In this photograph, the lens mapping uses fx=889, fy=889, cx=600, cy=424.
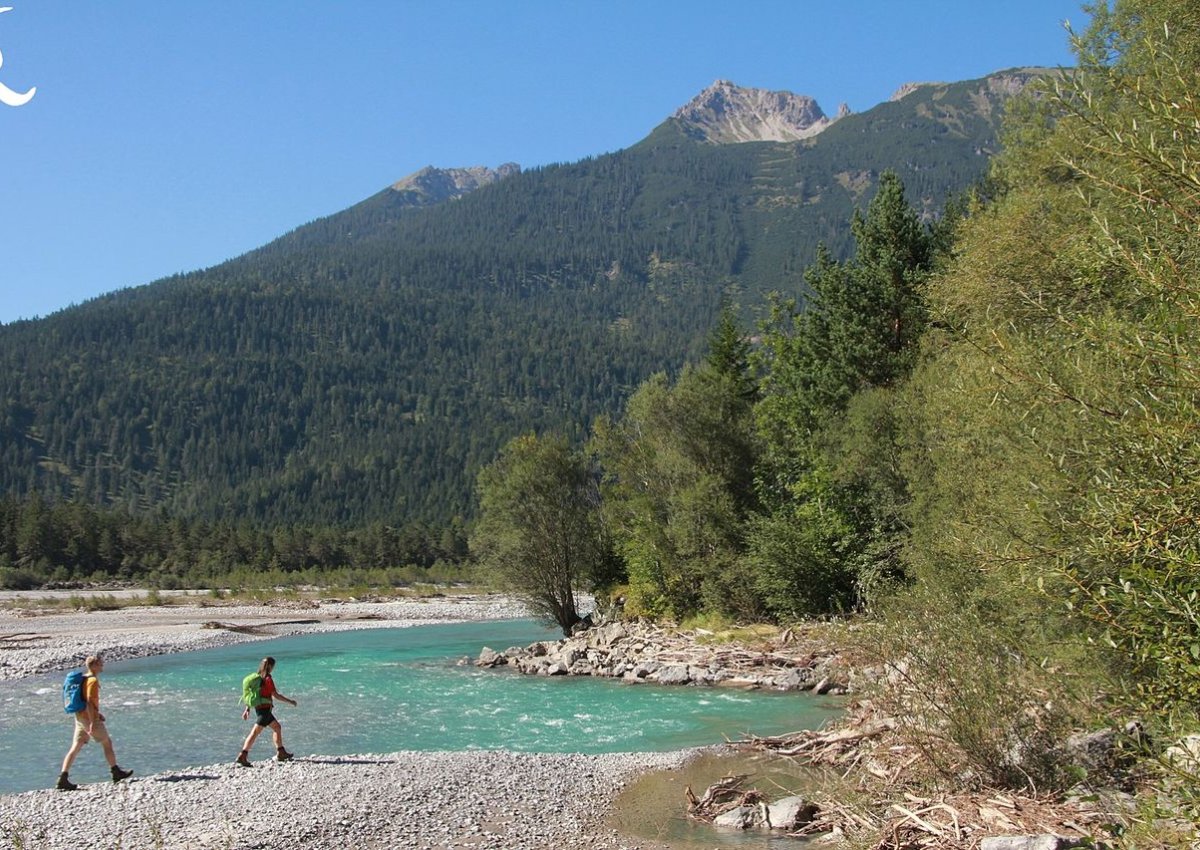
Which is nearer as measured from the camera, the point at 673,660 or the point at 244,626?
the point at 673,660

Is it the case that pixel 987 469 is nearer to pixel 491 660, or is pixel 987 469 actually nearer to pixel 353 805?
pixel 353 805

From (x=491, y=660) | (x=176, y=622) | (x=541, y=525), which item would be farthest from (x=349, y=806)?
(x=176, y=622)

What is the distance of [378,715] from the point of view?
918 inches

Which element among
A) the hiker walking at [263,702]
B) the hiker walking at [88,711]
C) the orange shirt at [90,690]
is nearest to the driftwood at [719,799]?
the hiker walking at [263,702]

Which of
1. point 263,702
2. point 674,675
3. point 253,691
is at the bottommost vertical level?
point 674,675

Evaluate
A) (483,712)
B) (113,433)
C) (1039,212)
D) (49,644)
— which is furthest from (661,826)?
(113,433)

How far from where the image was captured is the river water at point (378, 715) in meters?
19.0

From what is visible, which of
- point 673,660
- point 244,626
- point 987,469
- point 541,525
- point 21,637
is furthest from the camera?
point 244,626

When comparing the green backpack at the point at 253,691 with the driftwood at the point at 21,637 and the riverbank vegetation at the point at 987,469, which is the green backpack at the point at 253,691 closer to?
the riverbank vegetation at the point at 987,469

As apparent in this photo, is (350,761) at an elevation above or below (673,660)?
above

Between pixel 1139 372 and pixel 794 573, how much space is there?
2786cm

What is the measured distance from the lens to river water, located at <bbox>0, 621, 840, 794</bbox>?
746 inches

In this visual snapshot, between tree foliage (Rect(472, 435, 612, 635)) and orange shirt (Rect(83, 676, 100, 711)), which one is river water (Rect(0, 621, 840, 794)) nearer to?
orange shirt (Rect(83, 676, 100, 711))

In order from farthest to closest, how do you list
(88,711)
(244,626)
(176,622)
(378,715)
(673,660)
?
1. (176,622)
2. (244,626)
3. (673,660)
4. (378,715)
5. (88,711)
